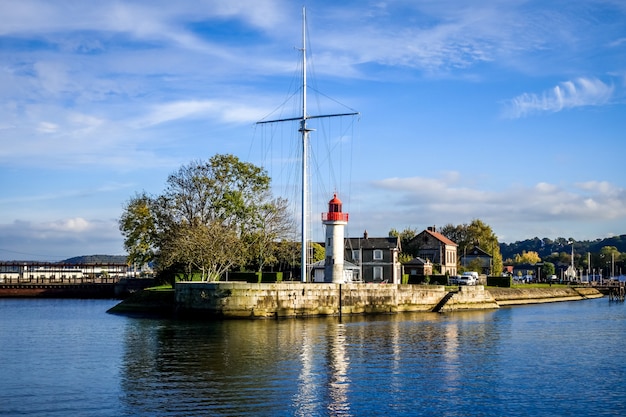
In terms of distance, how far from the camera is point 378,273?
90.8 metres

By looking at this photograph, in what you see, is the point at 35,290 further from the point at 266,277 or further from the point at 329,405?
the point at 329,405

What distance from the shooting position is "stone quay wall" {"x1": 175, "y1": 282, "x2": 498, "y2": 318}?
57.2 metres

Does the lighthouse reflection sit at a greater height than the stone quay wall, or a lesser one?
lesser

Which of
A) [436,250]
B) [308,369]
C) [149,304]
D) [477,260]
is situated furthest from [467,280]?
[308,369]

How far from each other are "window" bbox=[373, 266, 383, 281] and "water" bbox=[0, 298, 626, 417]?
3394 cm

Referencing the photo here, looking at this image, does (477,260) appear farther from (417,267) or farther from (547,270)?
(547,270)

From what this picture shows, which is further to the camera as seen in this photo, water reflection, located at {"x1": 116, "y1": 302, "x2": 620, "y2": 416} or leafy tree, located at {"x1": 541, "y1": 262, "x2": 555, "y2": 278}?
leafy tree, located at {"x1": 541, "y1": 262, "x2": 555, "y2": 278}

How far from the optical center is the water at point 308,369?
88.8 ft

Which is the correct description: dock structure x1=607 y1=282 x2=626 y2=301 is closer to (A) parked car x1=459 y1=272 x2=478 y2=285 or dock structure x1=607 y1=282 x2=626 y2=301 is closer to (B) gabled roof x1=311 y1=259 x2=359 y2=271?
(A) parked car x1=459 y1=272 x2=478 y2=285

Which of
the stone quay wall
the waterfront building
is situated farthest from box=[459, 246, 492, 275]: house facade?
the waterfront building

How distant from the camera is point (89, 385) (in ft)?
100

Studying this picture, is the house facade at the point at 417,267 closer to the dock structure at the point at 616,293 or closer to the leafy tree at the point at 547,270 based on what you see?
the dock structure at the point at 616,293

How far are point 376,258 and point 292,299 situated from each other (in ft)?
108

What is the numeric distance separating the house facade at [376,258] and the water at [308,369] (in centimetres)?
3394
